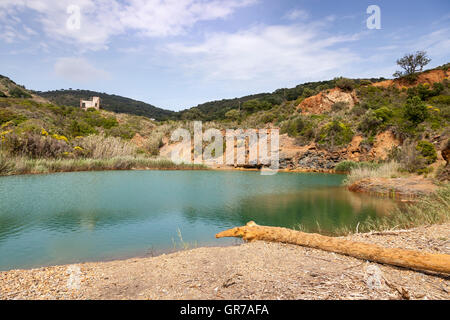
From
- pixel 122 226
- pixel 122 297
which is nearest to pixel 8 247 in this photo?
pixel 122 226

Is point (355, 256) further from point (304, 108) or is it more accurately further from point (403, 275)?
point (304, 108)

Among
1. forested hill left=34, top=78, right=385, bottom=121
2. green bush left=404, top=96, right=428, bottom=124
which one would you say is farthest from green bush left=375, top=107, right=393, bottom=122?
forested hill left=34, top=78, right=385, bottom=121

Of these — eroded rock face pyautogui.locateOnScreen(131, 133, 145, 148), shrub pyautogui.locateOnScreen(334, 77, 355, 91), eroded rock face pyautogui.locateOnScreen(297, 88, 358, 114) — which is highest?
shrub pyautogui.locateOnScreen(334, 77, 355, 91)

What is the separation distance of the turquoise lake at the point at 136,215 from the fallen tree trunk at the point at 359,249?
91cm

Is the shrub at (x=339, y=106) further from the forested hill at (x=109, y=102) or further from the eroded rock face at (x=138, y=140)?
the forested hill at (x=109, y=102)

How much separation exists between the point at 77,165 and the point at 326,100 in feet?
99.4

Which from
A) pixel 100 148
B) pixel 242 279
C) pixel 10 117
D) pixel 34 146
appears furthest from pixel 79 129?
pixel 242 279

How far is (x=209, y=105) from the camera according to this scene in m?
67.7

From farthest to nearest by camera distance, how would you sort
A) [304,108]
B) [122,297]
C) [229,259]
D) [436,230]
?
[304,108] → [436,230] → [229,259] → [122,297]

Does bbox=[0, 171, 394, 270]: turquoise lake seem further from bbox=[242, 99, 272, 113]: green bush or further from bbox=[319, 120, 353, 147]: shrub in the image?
bbox=[242, 99, 272, 113]: green bush

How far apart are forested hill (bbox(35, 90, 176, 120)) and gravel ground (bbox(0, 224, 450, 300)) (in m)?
60.7

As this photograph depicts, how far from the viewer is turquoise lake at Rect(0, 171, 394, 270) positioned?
4.99 meters

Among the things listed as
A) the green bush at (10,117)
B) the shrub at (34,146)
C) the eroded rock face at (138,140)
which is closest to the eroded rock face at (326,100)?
the eroded rock face at (138,140)

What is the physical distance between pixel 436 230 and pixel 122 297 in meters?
4.96
